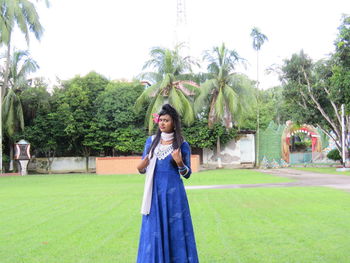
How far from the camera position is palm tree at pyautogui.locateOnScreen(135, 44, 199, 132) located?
2497cm

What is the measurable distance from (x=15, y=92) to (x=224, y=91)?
15142 mm

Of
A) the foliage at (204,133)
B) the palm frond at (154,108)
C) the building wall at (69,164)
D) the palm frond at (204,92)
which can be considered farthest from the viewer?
the building wall at (69,164)

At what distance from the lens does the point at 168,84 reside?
25.2 metres

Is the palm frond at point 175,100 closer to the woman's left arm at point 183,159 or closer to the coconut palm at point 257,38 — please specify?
the coconut palm at point 257,38

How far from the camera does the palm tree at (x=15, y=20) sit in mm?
23406

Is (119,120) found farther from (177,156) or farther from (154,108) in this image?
(177,156)

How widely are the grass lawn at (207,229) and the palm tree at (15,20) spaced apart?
1611 centimetres

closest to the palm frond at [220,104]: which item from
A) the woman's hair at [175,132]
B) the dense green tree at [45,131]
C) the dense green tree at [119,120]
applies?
the dense green tree at [119,120]

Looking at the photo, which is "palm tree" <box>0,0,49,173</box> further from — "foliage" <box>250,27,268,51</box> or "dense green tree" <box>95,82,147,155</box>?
"foliage" <box>250,27,268,51</box>

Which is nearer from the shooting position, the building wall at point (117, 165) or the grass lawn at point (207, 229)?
the grass lawn at point (207, 229)

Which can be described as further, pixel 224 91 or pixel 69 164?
pixel 69 164

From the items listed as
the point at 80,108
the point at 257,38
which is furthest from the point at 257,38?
the point at 80,108

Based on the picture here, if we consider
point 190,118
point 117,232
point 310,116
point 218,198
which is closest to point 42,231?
point 117,232

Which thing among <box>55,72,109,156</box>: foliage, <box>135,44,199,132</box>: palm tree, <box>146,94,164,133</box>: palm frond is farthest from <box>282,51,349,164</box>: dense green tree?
<box>55,72,109,156</box>: foliage
